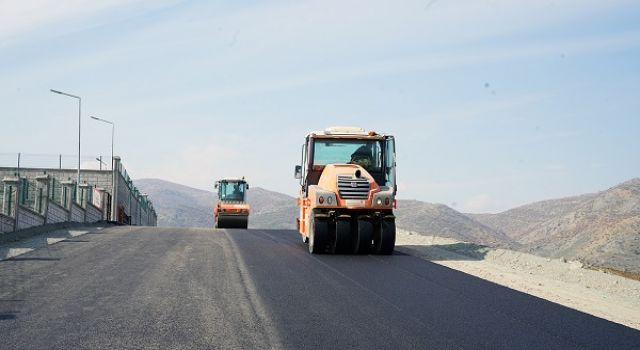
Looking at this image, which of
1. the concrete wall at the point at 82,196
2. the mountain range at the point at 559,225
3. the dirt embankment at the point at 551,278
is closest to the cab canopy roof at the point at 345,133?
the dirt embankment at the point at 551,278

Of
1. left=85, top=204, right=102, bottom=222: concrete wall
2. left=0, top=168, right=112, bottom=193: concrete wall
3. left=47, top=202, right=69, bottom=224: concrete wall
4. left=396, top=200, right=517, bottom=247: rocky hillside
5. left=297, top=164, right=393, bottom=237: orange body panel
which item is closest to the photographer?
left=297, top=164, right=393, bottom=237: orange body panel

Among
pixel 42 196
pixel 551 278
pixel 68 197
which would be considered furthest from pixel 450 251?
pixel 68 197

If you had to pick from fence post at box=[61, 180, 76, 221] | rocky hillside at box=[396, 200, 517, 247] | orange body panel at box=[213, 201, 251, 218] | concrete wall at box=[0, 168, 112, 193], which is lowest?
rocky hillside at box=[396, 200, 517, 247]

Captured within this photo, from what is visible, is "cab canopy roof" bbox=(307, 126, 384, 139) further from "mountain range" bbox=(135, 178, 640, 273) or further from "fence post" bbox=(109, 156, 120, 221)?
"fence post" bbox=(109, 156, 120, 221)

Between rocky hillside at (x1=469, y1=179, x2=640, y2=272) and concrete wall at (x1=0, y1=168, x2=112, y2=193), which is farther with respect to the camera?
concrete wall at (x1=0, y1=168, x2=112, y2=193)

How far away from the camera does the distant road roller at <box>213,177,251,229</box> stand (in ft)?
123

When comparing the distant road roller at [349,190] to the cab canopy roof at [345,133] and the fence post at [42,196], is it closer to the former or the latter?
the cab canopy roof at [345,133]

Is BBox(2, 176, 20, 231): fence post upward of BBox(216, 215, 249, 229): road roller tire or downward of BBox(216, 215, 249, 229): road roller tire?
upward

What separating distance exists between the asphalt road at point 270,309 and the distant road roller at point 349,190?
2320 mm

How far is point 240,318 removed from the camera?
8117mm

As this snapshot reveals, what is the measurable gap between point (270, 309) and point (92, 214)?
31108 mm

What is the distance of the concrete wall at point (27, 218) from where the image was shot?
70.9 ft

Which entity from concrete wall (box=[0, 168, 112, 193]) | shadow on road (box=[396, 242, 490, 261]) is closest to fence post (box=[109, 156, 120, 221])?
concrete wall (box=[0, 168, 112, 193])

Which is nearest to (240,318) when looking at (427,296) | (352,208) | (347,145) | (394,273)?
(427,296)
